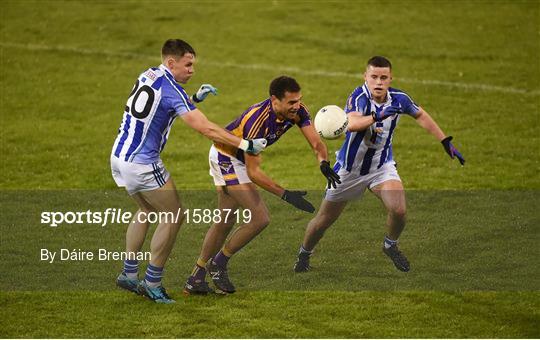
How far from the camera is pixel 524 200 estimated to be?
1564 cm

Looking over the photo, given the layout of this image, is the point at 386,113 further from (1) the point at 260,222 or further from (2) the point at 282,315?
(2) the point at 282,315

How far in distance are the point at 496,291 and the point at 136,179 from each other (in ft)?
14.0

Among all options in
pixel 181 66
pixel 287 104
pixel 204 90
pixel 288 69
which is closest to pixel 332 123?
pixel 287 104

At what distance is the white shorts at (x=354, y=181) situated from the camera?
1205 centimetres

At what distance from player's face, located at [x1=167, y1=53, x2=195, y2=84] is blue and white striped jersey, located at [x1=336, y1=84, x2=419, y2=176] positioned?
1.99m

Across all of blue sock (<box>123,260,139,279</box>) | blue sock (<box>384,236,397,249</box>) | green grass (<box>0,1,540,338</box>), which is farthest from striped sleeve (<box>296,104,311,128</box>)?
blue sock (<box>123,260,139,279</box>)

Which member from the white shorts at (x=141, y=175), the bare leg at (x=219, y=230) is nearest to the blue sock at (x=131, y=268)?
the bare leg at (x=219, y=230)

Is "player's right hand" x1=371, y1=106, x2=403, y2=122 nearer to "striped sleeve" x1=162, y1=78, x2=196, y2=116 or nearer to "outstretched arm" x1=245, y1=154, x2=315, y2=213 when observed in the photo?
"outstretched arm" x1=245, y1=154, x2=315, y2=213

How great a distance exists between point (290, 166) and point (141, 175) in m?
7.16

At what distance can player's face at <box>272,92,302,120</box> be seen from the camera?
429 inches

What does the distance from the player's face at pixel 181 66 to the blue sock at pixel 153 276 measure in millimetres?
2083

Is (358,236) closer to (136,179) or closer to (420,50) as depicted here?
(136,179)

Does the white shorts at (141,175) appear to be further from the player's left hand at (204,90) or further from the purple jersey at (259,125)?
the player's left hand at (204,90)

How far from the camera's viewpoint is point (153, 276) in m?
11.0
